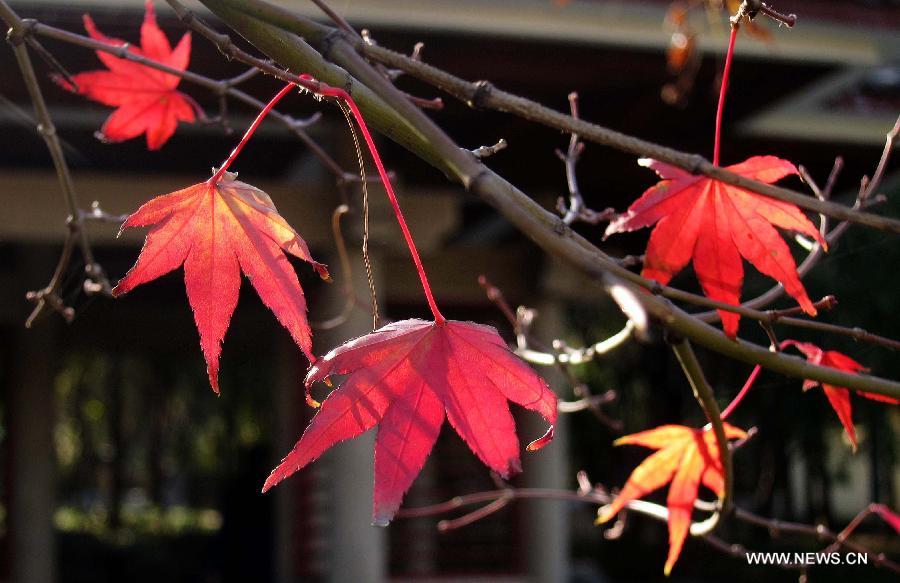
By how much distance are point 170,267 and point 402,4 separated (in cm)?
247

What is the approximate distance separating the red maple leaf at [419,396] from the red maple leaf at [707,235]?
0.12 meters

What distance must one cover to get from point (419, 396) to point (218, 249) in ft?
0.46

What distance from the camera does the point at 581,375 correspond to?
9727mm

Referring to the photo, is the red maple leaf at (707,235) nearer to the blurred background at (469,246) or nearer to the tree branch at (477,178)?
the tree branch at (477,178)

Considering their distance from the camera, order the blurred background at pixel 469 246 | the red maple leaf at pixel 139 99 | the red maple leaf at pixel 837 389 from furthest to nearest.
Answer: the blurred background at pixel 469 246 < the red maple leaf at pixel 139 99 < the red maple leaf at pixel 837 389

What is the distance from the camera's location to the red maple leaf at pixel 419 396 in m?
0.42

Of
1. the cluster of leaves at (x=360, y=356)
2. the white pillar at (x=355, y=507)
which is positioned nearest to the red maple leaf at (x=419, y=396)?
the cluster of leaves at (x=360, y=356)

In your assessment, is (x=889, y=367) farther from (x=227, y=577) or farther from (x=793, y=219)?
(x=227, y=577)

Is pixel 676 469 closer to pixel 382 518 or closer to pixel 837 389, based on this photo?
pixel 837 389

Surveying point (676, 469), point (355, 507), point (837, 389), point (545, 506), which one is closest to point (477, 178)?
point (837, 389)

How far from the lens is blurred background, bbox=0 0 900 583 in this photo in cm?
295

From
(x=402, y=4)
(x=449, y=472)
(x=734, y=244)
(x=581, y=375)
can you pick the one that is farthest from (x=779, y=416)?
(x=581, y=375)

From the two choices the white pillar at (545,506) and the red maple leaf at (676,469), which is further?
the white pillar at (545,506)

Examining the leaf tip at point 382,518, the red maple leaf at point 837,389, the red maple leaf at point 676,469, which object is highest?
the red maple leaf at point 837,389
